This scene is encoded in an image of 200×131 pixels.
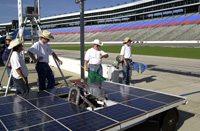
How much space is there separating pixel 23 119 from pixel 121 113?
1473 millimetres

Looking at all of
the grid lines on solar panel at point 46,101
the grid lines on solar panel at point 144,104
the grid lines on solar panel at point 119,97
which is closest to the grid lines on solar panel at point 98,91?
the grid lines on solar panel at point 119,97

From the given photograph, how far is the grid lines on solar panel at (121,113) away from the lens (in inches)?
117

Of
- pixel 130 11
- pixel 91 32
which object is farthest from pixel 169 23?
pixel 91 32

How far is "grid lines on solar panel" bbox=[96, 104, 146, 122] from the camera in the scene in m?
2.96

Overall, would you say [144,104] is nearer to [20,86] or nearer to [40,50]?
[20,86]

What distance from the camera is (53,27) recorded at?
117m

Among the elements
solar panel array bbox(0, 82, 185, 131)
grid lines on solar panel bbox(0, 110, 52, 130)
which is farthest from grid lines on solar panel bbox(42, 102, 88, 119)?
grid lines on solar panel bbox(0, 110, 52, 130)

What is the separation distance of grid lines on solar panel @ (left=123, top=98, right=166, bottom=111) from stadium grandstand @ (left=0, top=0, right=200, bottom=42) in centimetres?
4459

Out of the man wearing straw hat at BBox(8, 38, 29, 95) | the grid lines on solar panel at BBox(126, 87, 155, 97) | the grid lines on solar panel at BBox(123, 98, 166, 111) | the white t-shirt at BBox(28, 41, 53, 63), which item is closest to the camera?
the grid lines on solar panel at BBox(123, 98, 166, 111)

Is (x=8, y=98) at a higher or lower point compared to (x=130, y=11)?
lower

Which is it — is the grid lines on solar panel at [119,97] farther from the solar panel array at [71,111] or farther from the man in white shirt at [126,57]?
the man in white shirt at [126,57]

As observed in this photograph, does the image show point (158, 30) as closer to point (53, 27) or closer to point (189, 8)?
point (189, 8)

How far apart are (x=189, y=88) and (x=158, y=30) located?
190ft

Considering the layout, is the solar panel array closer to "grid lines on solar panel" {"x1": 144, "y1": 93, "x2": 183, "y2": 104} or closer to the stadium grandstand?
"grid lines on solar panel" {"x1": 144, "y1": 93, "x2": 183, "y2": 104}
